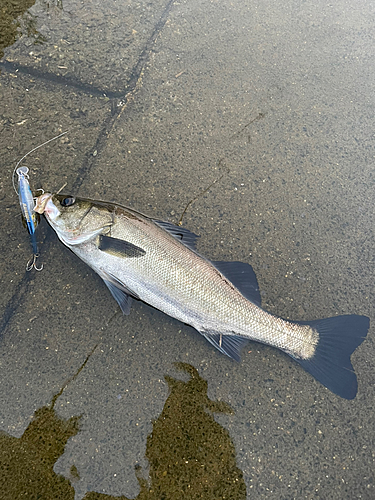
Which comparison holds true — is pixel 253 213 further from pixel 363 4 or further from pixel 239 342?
pixel 363 4

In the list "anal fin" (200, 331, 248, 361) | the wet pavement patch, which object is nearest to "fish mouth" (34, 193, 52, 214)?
the wet pavement patch

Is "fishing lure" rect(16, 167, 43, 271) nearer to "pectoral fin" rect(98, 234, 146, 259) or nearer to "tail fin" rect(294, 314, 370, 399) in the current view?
"pectoral fin" rect(98, 234, 146, 259)

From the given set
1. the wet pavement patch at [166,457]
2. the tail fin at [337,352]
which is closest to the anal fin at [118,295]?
the wet pavement patch at [166,457]

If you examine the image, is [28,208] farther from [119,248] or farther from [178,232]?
[178,232]

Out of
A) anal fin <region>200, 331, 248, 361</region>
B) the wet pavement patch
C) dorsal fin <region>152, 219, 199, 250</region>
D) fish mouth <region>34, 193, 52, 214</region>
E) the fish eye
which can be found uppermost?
dorsal fin <region>152, 219, 199, 250</region>

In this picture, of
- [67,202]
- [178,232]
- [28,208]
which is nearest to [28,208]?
[28,208]

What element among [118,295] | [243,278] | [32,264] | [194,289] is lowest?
[32,264]

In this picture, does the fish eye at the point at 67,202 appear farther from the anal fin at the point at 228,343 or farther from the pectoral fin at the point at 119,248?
the anal fin at the point at 228,343
